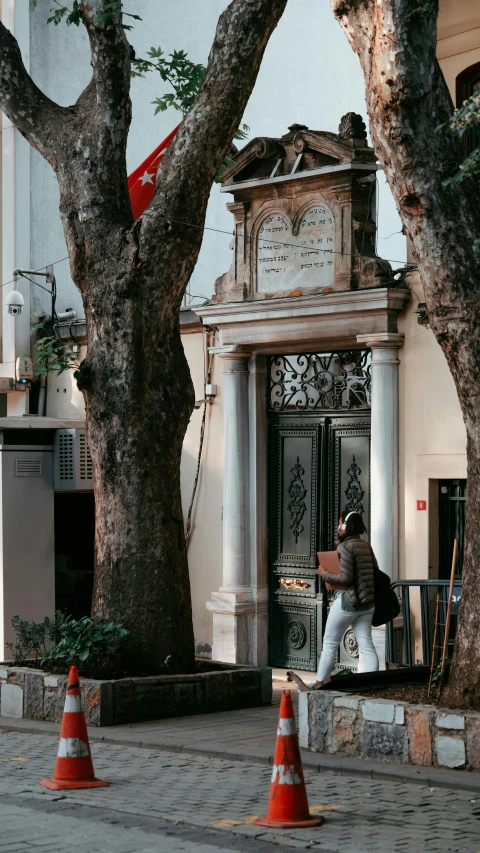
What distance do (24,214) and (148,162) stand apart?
3.87 metres

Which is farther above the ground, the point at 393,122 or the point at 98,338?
the point at 393,122

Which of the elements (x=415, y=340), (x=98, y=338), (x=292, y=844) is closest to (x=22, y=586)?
(x=98, y=338)

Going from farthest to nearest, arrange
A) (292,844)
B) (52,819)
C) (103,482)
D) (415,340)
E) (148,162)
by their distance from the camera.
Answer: (148,162) → (415,340) → (103,482) → (52,819) → (292,844)

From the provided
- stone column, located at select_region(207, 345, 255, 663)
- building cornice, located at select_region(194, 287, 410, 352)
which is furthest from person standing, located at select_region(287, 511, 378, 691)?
stone column, located at select_region(207, 345, 255, 663)

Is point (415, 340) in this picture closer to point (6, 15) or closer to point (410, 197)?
point (410, 197)

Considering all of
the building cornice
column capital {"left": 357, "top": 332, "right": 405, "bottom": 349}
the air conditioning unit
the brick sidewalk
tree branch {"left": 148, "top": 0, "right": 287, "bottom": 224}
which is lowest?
the brick sidewalk

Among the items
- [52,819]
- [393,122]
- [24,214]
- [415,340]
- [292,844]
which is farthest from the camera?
[24,214]

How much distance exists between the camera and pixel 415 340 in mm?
13312

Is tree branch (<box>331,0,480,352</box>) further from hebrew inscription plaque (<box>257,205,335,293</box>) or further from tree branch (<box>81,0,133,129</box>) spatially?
hebrew inscription plaque (<box>257,205,335,293</box>)

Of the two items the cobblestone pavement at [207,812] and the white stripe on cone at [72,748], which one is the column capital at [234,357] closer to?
the cobblestone pavement at [207,812]

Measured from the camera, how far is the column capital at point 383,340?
13336mm

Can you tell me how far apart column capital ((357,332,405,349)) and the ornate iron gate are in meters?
0.60

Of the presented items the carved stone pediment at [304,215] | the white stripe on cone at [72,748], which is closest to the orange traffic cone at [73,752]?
the white stripe on cone at [72,748]

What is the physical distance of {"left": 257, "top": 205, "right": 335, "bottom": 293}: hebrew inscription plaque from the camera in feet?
45.8
